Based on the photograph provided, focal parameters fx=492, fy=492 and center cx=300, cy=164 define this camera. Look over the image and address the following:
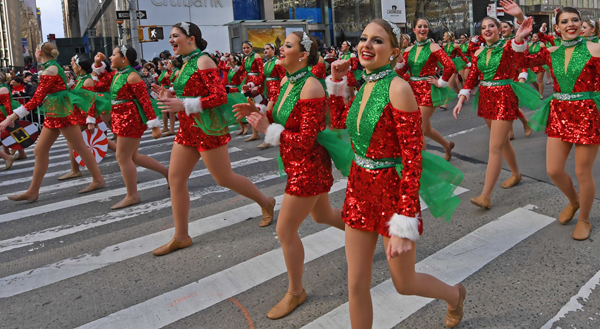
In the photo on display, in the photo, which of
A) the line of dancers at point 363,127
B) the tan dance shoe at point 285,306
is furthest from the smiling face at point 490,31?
the tan dance shoe at point 285,306

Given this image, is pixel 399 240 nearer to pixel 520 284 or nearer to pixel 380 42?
pixel 380 42

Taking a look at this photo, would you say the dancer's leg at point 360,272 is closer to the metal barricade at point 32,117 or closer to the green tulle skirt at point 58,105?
the green tulle skirt at point 58,105

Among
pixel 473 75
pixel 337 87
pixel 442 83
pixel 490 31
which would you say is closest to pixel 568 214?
pixel 473 75

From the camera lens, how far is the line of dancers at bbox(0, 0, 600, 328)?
2.56 m

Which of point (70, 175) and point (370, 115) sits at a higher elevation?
point (370, 115)

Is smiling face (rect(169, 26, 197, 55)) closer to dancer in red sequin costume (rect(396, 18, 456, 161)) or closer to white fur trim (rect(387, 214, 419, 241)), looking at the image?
white fur trim (rect(387, 214, 419, 241))

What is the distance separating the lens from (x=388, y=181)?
2.56 m

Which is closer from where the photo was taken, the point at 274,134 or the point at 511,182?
the point at 274,134

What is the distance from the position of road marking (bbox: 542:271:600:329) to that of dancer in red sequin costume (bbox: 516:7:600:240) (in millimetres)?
824

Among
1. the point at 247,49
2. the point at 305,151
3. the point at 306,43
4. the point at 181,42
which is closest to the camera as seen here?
the point at 305,151

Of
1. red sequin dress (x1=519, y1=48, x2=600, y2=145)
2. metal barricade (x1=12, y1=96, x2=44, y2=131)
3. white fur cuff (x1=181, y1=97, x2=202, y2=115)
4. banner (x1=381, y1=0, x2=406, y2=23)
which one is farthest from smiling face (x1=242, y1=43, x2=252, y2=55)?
banner (x1=381, y1=0, x2=406, y2=23)

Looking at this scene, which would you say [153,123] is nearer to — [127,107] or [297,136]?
[127,107]

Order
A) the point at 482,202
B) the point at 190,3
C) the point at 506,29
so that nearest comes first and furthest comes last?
the point at 482,202, the point at 506,29, the point at 190,3

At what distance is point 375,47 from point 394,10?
4492 centimetres
